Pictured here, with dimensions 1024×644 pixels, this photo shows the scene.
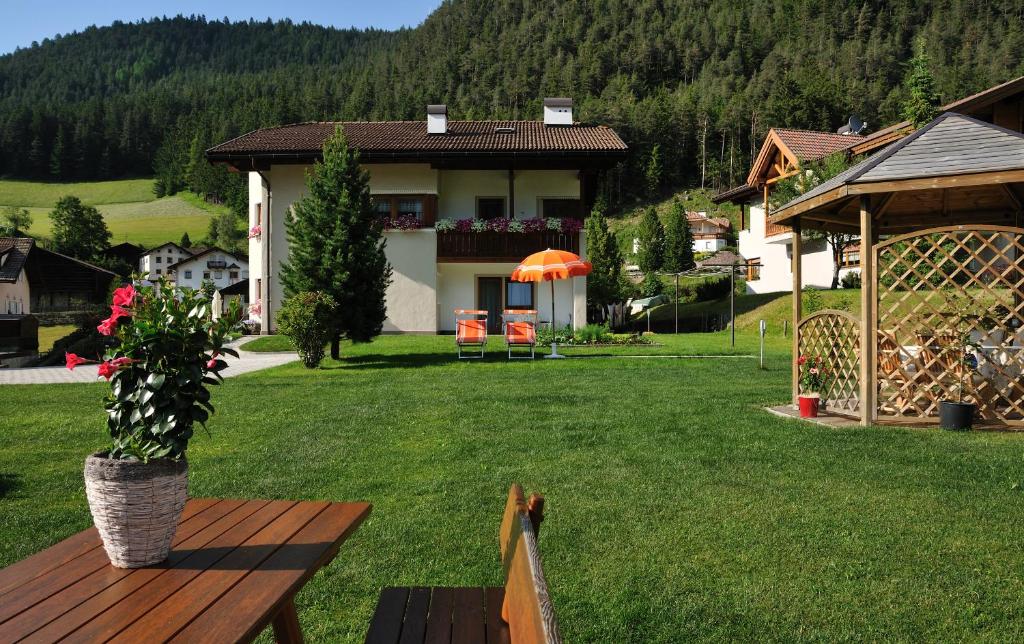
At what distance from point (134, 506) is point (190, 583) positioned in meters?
0.33

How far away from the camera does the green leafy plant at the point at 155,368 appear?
88.8 inches

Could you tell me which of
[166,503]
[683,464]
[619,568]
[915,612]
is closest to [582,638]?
[619,568]

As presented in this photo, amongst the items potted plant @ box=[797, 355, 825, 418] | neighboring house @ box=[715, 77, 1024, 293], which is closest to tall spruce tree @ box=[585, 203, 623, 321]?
neighboring house @ box=[715, 77, 1024, 293]

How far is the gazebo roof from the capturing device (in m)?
7.18

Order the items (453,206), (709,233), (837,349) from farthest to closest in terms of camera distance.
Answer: (709,233), (453,206), (837,349)

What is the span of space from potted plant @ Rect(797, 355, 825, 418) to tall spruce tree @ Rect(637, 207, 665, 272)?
44154 millimetres

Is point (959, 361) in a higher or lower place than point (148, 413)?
lower

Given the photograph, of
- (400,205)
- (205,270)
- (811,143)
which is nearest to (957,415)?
(400,205)

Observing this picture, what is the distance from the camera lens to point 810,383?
8758mm

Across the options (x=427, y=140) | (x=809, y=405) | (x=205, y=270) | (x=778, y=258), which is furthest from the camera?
(x=205, y=270)

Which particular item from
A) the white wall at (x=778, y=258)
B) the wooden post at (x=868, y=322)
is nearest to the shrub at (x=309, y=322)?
the wooden post at (x=868, y=322)

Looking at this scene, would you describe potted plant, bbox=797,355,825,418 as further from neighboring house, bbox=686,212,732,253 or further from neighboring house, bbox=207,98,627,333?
neighboring house, bbox=686,212,732,253

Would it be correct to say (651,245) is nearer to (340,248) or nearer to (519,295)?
(519,295)

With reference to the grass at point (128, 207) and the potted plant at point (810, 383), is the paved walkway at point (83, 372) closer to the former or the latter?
the potted plant at point (810, 383)
